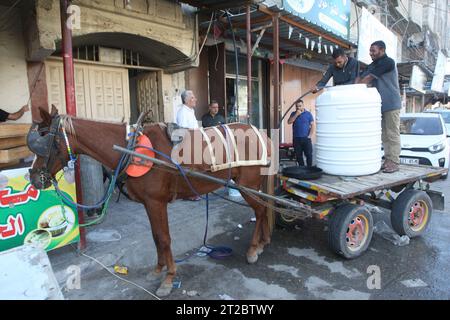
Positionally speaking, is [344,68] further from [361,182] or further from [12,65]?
[12,65]

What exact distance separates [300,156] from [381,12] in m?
13.0

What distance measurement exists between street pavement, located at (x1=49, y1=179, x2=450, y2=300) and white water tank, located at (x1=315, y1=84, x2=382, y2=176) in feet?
3.45

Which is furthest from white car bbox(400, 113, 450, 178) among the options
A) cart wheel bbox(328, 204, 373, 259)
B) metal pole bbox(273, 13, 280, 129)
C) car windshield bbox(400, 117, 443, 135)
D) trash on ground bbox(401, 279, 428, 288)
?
trash on ground bbox(401, 279, 428, 288)

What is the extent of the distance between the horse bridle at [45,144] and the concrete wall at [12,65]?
259cm

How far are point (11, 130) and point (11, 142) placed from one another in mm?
163

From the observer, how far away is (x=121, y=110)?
630 cm

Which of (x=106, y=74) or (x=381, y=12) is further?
(x=381, y=12)

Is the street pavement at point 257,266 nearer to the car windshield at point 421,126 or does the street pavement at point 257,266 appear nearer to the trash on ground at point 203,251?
the trash on ground at point 203,251

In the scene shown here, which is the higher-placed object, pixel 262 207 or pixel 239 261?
pixel 262 207

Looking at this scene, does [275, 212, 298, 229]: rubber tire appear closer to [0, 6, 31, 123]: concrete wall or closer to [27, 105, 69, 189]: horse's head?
[27, 105, 69, 189]: horse's head

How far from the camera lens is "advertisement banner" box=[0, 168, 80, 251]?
2992 millimetres

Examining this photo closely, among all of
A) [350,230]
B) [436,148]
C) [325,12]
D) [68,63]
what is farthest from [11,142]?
[436,148]
